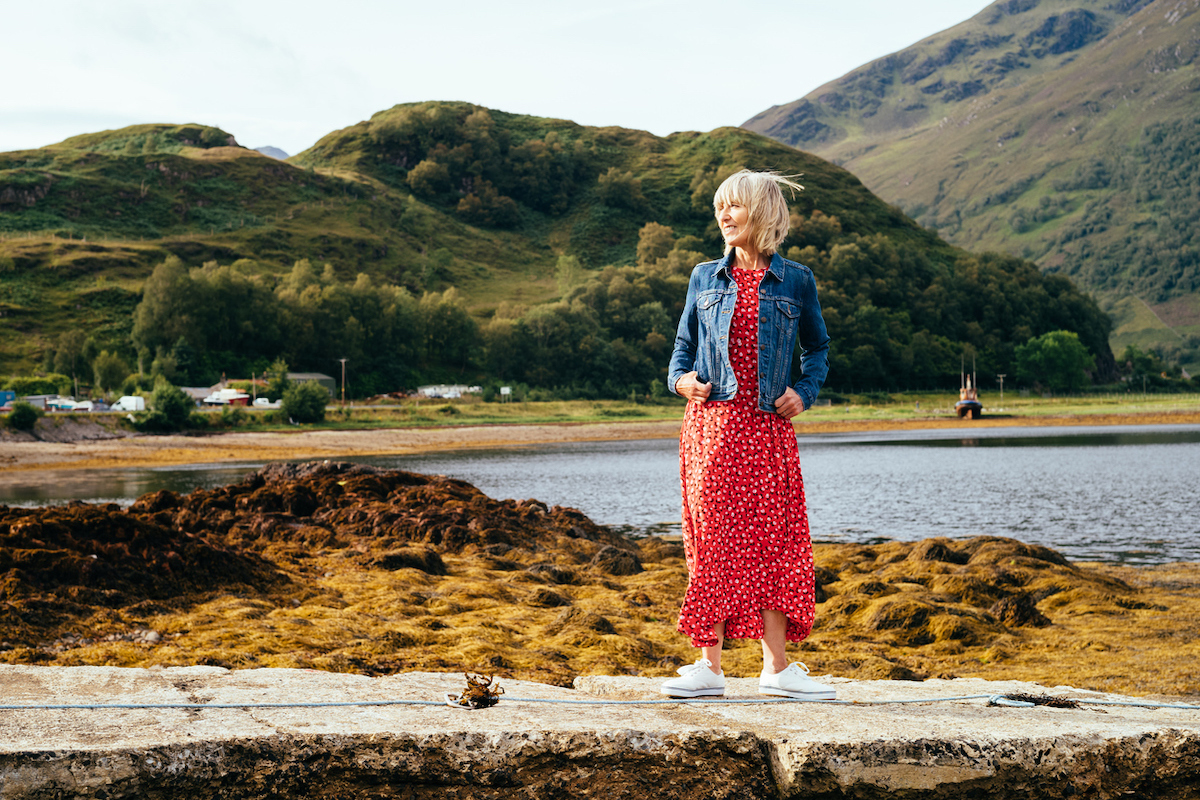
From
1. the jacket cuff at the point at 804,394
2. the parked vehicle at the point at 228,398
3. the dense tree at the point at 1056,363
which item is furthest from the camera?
the dense tree at the point at 1056,363

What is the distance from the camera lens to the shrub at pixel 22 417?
54156mm

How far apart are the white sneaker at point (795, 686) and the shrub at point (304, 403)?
69911 mm

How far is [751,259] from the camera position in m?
4.85

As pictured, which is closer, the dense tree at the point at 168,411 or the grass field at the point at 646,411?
the dense tree at the point at 168,411

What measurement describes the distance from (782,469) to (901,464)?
1713 inches

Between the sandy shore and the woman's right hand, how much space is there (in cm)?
4181

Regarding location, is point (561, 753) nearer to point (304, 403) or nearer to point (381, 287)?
point (304, 403)

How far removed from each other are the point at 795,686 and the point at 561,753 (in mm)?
1455

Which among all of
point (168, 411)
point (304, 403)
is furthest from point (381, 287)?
point (168, 411)

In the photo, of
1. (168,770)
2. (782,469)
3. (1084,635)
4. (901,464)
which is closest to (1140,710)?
(782,469)

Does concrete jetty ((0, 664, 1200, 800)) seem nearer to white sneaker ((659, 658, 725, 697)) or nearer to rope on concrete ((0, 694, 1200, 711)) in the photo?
rope on concrete ((0, 694, 1200, 711))

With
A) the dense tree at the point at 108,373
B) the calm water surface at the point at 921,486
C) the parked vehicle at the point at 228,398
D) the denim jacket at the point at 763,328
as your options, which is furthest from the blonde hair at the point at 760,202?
the dense tree at the point at 108,373

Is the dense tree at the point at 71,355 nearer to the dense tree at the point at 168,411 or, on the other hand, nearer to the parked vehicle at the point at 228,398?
the parked vehicle at the point at 228,398

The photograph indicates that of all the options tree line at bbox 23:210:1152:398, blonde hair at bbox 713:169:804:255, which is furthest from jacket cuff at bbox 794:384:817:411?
tree line at bbox 23:210:1152:398
